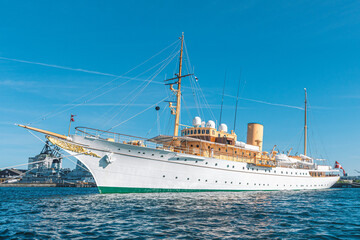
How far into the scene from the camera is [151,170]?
23203 mm

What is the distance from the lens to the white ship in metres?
22.3

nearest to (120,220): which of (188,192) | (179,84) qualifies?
(188,192)

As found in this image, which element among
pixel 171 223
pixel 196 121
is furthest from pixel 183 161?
pixel 171 223

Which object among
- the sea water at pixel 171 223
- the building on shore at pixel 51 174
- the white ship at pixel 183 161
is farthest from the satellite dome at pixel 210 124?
the building on shore at pixel 51 174

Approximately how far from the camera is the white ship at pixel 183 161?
73.2 feet

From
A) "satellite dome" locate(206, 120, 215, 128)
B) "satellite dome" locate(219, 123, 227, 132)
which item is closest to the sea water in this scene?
"satellite dome" locate(206, 120, 215, 128)

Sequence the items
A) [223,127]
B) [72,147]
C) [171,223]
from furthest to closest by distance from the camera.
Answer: [223,127], [72,147], [171,223]

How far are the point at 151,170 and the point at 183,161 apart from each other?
116 inches

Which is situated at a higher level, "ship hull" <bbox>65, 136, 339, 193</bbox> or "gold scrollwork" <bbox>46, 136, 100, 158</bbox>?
"gold scrollwork" <bbox>46, 136, 100, 158</bbox>

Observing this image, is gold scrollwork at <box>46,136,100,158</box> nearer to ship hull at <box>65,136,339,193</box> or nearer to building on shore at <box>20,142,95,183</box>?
ship hull at <box>65,136,339,193</box>

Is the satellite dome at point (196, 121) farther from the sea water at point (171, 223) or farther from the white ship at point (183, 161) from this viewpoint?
the sea water at point (171, 223)

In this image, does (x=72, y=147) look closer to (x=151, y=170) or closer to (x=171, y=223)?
(x=151, y=170)

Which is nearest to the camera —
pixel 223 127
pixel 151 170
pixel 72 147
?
pixel 72 147

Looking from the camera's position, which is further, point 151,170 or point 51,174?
point 51,174
